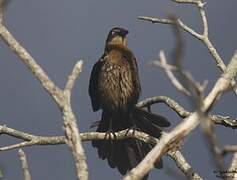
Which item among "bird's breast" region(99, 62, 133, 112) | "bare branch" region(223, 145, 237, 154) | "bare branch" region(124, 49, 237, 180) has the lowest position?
"bare branch" region(223, 145, 237, 154)

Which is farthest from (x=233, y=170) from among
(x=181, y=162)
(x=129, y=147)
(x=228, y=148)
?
(x=129, y=147)

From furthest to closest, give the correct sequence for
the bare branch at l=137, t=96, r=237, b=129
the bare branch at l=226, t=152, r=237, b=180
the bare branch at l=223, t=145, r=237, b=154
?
1. the bare branch at l=137, t=96, r=237, b=129
2. the bare branch at l=226, t=152, r=237, b=180
3. the bare branch at l=223, t=145, r=237, b=154

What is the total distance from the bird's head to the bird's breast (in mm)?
764

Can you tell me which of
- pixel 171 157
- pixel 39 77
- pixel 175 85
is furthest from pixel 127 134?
pixel 175 85

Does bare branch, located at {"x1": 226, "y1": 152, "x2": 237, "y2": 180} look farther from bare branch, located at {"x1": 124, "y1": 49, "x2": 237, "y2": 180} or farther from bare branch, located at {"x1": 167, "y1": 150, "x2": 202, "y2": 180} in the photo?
bare branch, located at {"x1": 124, "y1": 49, "x2": 237, "y2": 180}

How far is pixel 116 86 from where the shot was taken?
7.50 meters

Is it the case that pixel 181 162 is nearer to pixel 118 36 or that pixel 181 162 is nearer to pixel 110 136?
pixel 110 136

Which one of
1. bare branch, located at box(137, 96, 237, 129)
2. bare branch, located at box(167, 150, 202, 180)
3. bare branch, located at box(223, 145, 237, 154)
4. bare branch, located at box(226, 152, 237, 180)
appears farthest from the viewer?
bare branch, located at box(137, 96, 237, 129)

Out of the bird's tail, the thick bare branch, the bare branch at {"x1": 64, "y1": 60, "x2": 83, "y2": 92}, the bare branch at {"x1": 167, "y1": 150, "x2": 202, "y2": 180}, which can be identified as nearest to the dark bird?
the bird's tail

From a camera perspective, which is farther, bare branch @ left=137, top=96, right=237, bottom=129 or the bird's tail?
the bird's tail

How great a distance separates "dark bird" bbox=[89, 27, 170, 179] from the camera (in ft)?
21.9

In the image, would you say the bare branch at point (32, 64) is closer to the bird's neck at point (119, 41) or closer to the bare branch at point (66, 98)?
the bare branch at point (66, 98)

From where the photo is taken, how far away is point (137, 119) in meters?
7.09

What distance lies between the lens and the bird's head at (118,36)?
27.3 ft
